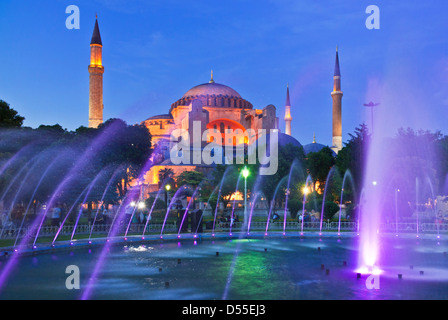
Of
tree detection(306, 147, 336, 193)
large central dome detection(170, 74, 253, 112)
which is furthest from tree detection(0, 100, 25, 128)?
large central dome detection(170, 74, 253, 112)

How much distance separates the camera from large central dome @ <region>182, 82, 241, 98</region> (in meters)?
80.4

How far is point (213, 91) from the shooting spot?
265ft

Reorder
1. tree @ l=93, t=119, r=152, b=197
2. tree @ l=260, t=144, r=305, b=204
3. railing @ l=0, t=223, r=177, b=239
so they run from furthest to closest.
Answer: tree @ l=93, t=119, r=152, b=197, tree @ l=260, t=144, r=305, b=204, railing @ l=0, t=223, r=177, b=239

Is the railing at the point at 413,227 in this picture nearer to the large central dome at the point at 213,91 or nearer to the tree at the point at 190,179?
the tree at the point at 190,179

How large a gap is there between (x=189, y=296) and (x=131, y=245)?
30.1ft

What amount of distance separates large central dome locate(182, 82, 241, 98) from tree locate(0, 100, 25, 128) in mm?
50629

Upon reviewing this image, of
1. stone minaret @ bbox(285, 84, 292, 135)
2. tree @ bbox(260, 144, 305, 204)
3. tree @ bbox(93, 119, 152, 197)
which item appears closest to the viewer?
tree @ bbox(260, 144, 305, 204)

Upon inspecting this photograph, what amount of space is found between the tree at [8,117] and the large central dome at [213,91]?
50629mm

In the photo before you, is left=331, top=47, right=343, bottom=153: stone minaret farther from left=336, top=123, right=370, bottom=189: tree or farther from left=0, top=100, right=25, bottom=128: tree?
left=0, top=100, right=25, bottom=128: tree

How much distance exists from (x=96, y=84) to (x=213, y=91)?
2856 cm

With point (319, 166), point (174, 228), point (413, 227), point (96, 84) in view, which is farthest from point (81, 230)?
point (96, 84)

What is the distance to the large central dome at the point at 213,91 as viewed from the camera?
8044cm
